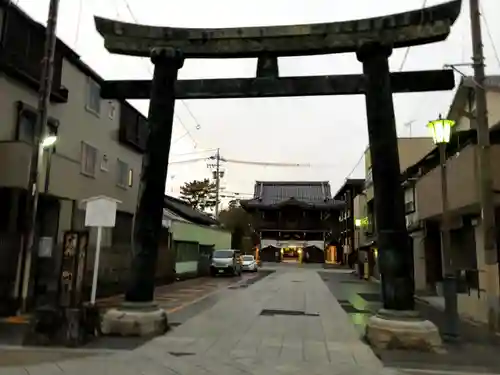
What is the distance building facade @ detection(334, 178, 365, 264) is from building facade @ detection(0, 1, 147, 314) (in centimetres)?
3513

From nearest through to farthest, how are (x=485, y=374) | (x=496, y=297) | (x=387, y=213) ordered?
(x=485, y=374) → (x=387, y=213) → (x=496, y=297)

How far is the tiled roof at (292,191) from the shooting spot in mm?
67119

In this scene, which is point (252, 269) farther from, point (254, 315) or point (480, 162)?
point (480, 162)

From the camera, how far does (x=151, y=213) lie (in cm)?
1039

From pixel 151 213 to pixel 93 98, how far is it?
10.4m

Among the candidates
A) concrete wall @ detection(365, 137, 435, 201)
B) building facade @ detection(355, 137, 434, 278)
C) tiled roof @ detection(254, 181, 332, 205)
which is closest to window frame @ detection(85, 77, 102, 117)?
building facade @ detection(355, 137, 434, 278)

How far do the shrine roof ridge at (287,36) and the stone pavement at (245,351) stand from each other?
21.5 feet

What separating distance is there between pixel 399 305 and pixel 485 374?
208cm

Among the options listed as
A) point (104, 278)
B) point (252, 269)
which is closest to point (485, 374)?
point (104, 278)

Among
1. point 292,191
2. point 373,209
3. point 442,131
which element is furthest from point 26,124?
point 292,191

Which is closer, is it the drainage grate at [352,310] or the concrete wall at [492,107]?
the drainage grate at [352,310]

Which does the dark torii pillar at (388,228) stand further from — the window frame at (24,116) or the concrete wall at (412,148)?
the concrete wall at (412,148)

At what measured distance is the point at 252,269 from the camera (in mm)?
44875

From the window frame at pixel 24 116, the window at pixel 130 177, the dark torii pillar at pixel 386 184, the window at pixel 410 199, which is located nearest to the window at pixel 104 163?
the window at pixel 130 177
